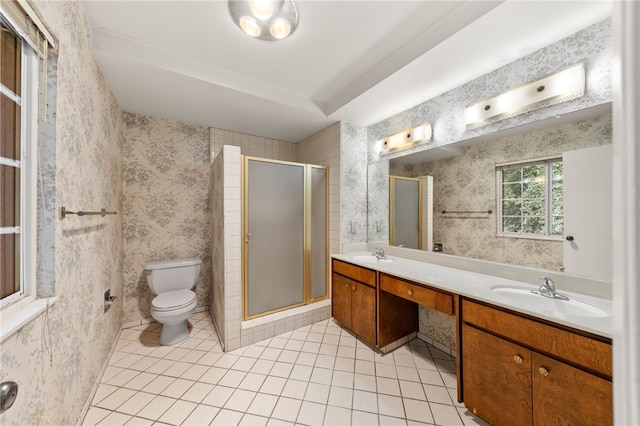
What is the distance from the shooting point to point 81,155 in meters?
1.33

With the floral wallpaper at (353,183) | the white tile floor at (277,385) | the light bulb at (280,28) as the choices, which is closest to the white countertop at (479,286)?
the floral wallpaper at (353,183)

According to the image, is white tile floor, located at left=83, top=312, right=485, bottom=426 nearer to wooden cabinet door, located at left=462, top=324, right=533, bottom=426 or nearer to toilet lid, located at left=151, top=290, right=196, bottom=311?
wooden cabinet door, located at left=462, top=324, right=533, bottom=426

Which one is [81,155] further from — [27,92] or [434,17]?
[434,17]

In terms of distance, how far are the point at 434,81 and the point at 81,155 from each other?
2399 mm

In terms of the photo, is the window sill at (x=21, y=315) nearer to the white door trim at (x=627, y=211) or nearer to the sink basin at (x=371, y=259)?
the white door trim at (x=627, y=211)

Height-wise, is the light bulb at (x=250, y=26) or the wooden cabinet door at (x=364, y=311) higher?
the light bulb at (x=250, y=26)

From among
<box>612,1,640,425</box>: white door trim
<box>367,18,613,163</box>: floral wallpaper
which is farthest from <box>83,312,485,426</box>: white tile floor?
<box>367,18,613,163</box>: floral wallpaper

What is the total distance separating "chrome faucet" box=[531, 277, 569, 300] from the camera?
128 centimetres

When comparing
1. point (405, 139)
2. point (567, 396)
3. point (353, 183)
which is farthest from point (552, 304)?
point (353, 183)

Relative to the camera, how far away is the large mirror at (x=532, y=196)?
1.25 m

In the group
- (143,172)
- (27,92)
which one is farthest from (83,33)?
(143,172)

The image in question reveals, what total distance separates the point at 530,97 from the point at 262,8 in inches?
67.3

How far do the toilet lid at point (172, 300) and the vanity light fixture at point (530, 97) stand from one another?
2.75 m

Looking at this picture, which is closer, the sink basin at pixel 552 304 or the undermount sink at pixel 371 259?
the sink basin at pixel 552 304
